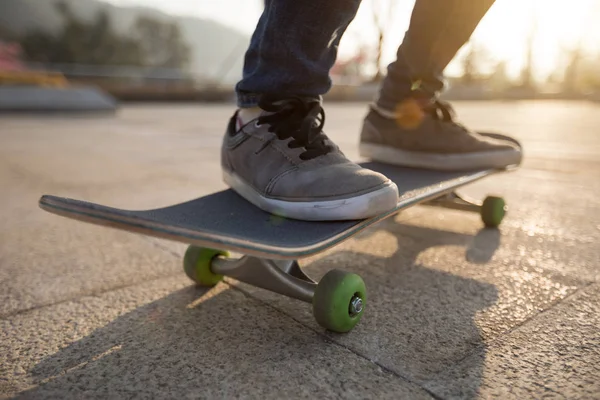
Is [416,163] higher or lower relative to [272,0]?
lower

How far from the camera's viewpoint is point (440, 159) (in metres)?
1.79

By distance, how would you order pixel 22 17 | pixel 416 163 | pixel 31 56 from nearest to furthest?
1. pixel 416 163
2. pixel 31 56
3. pixel 22 17

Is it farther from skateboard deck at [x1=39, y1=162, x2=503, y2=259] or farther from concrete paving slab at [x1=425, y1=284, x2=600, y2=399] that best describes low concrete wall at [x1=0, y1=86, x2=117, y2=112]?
concrete paving slab at [x1=425, y1=284, x2=600, y2=399]

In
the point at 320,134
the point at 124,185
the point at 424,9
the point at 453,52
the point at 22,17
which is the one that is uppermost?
the point at 22,17

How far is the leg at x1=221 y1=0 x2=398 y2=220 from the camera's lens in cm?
111

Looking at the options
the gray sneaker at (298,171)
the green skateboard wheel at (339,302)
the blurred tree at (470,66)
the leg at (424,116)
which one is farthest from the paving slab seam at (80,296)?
the blurred tree at (470,66)

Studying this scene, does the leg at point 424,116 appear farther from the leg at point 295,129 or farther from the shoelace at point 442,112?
the leg at point 295,129

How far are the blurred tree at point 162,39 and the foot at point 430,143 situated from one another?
166 ft

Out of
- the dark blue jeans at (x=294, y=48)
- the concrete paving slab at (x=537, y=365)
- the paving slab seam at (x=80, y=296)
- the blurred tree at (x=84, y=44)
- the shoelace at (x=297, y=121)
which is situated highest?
the blurred tree at (x=84, y=44)

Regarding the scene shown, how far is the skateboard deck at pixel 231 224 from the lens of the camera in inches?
34.5

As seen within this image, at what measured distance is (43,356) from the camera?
939mm

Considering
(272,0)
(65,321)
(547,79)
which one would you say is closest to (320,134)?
(272,0)

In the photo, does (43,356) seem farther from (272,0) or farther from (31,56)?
(31,56)

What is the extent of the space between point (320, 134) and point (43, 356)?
2.68 ft
